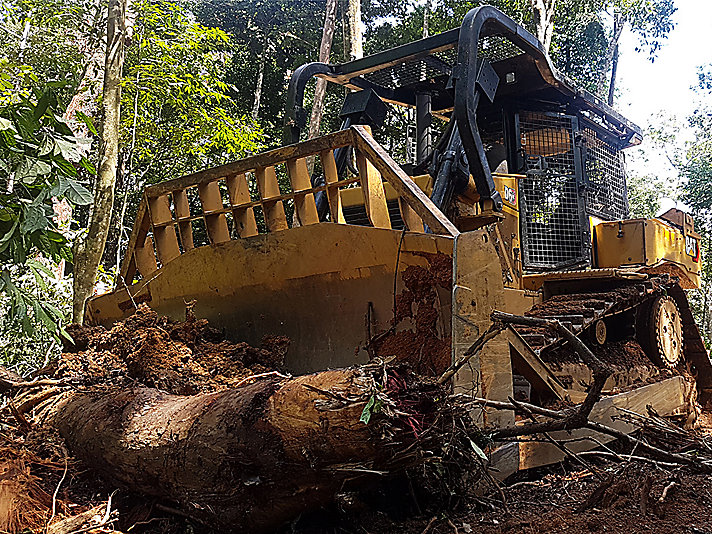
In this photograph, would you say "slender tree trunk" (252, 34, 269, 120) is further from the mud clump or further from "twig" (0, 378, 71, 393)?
"twig" (0, 378, 71, 393)

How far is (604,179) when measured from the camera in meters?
6.25

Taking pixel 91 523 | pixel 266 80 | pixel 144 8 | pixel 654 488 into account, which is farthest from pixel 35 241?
pixel 266 80

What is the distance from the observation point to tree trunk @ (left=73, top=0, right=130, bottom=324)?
20.6 ft

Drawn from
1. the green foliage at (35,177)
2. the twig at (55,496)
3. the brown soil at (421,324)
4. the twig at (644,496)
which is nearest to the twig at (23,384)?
the twig at (55,496)

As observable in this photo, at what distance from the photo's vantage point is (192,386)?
333cm

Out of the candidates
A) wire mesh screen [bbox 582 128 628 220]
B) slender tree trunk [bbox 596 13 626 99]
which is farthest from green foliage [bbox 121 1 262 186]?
slender tree trunk [bbox 596 13 626 99]

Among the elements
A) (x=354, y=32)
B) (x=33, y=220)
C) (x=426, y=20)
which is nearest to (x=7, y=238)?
(x=33, y=220)

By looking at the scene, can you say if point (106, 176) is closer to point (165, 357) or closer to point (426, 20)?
point (165, 357)

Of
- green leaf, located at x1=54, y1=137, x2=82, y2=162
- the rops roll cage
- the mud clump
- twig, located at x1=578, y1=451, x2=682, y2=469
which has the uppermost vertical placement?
the rops roll cage

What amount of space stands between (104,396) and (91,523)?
84 centimetres

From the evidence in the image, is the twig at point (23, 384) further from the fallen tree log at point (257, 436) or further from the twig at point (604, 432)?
the twig at point (604, 432)

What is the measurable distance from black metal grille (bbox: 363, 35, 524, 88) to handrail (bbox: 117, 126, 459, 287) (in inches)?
76.2

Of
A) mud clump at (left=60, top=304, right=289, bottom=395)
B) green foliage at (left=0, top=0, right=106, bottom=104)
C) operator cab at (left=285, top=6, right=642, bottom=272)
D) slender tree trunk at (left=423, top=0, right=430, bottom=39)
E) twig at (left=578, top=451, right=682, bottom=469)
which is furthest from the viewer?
slender tree trunk at (left=423, top=0, right=430, bottom=39)

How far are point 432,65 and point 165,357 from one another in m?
3.67
